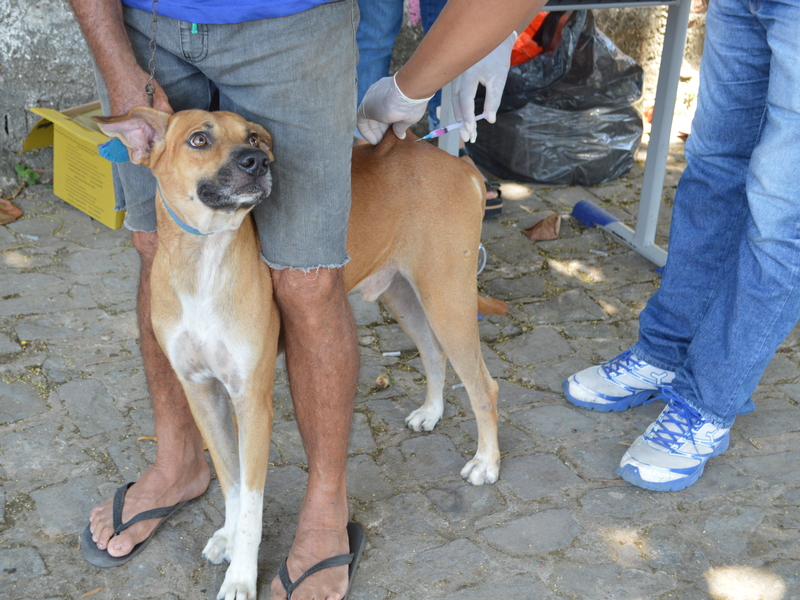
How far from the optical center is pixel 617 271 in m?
4.69

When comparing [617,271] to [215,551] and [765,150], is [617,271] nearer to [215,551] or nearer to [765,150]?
[765,150]

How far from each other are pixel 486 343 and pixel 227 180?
2.18m

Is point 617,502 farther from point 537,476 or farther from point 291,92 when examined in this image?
point 291,92

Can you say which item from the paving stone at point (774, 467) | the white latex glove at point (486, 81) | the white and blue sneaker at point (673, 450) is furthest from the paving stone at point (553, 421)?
the white latex glove at point (486, 81)

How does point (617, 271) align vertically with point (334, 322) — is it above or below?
below

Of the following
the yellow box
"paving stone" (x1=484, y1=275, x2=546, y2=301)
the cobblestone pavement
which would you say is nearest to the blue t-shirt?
the cobblestone pavement

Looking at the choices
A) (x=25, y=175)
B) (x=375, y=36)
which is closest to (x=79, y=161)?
(x=25, y=175)

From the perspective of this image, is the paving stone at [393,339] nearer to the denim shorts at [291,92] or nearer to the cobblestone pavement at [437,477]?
the cobblestone pavement at [437,477]

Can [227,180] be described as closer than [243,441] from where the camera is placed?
Yes

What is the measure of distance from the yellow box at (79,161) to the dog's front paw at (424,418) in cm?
249

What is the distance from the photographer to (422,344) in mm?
3227

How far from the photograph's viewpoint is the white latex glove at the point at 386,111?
2.37 metres

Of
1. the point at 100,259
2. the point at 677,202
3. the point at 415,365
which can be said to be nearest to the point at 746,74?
the point at 677,202

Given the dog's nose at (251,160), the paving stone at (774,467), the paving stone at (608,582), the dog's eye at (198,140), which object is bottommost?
the paving stone at (774,467)
